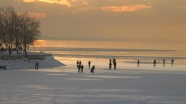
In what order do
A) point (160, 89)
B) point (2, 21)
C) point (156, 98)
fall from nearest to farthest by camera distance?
point (156, 98) < point (160, 89) < point (2, 21)

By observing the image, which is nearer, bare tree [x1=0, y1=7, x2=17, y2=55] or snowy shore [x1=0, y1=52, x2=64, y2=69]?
snowy shore [x1=0, y1=52, x2=64, y2=69]

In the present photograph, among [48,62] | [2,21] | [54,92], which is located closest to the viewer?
[54,92]

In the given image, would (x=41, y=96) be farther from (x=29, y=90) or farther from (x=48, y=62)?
(x=48, y=62)

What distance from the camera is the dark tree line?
81875 mm

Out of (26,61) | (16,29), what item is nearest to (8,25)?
(16,29)

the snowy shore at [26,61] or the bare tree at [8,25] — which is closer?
the snowy shore at [26,61]

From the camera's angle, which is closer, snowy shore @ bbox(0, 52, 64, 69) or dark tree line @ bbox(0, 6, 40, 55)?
snowy shore @ bbox(0, 52, 64, 69)

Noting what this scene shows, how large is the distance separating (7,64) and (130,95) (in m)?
38.5

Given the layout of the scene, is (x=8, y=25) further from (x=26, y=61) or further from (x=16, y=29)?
(x=26, y=61)

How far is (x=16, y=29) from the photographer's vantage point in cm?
8300

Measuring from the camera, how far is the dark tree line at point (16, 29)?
81.9m

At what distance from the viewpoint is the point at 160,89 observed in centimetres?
2884

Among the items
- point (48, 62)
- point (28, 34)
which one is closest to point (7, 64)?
point (48, 62)

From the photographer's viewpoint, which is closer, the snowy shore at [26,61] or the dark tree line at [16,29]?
the snowy shore at [26,61]
